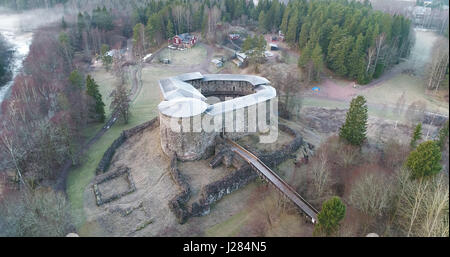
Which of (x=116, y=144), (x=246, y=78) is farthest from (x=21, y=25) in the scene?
(x=246, y=78)

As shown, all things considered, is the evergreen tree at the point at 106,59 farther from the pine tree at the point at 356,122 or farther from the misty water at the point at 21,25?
the pine tree at the point at 356,122

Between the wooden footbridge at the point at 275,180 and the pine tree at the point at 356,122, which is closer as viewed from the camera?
the wooden footbridge at the point at 275,180

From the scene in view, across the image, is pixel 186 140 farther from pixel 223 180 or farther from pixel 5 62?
pixel 5 62

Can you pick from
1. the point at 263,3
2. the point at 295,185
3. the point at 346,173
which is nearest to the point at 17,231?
the point at 295,185

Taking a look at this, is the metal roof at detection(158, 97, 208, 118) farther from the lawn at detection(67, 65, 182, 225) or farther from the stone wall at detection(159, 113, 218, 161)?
the lawn at detection(67, 65, 182, 225)

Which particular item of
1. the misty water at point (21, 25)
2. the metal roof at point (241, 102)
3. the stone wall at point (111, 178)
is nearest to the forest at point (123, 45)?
the stone wall at point (111, 178)
